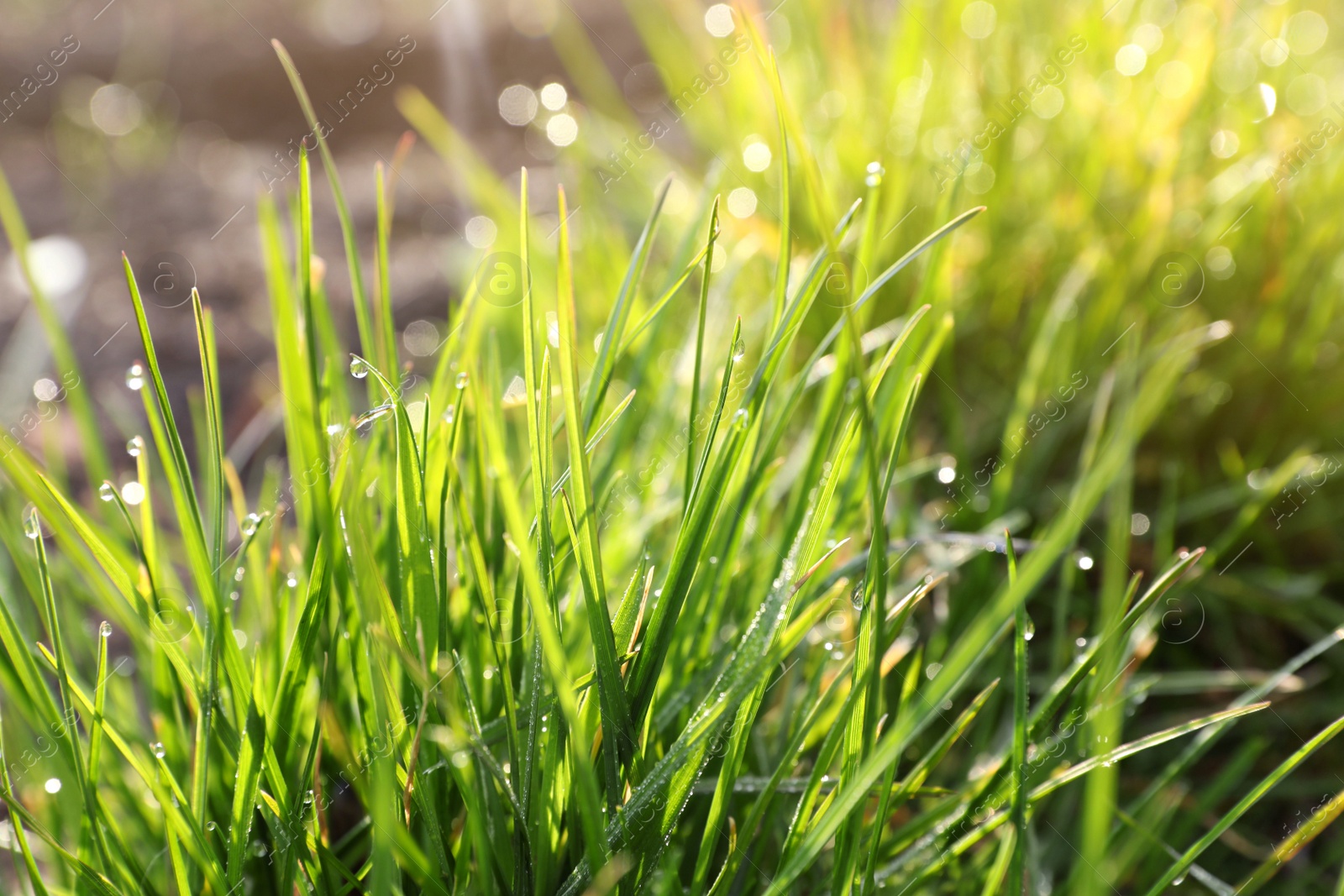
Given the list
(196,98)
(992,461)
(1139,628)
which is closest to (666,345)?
(992,461)

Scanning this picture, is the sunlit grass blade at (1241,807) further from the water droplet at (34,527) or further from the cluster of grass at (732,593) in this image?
the water droplet at (34,527)

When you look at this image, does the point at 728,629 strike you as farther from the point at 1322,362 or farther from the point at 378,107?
the point at 378,107

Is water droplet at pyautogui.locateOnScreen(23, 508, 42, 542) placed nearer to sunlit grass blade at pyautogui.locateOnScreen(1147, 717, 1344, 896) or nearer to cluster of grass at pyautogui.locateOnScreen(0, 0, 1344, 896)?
cluster of grass at pyautogui.locateOnScreen(0, 0, 1344, 896)

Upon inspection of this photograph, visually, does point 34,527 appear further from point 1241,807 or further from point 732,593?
point 1241,807

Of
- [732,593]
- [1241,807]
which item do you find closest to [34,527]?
[732,593]

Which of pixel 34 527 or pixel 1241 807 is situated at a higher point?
pixel 34 527

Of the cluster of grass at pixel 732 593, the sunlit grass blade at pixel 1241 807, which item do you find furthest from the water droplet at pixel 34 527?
the sunlit grass blade at pixel 1241 807

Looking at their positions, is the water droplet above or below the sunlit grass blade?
above

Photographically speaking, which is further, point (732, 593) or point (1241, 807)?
point (732, 593)

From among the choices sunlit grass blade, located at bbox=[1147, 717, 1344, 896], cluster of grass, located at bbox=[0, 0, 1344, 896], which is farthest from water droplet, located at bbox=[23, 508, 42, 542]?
sunlit grass blade, located at bbox=[1147, 717, 1344, 896]
